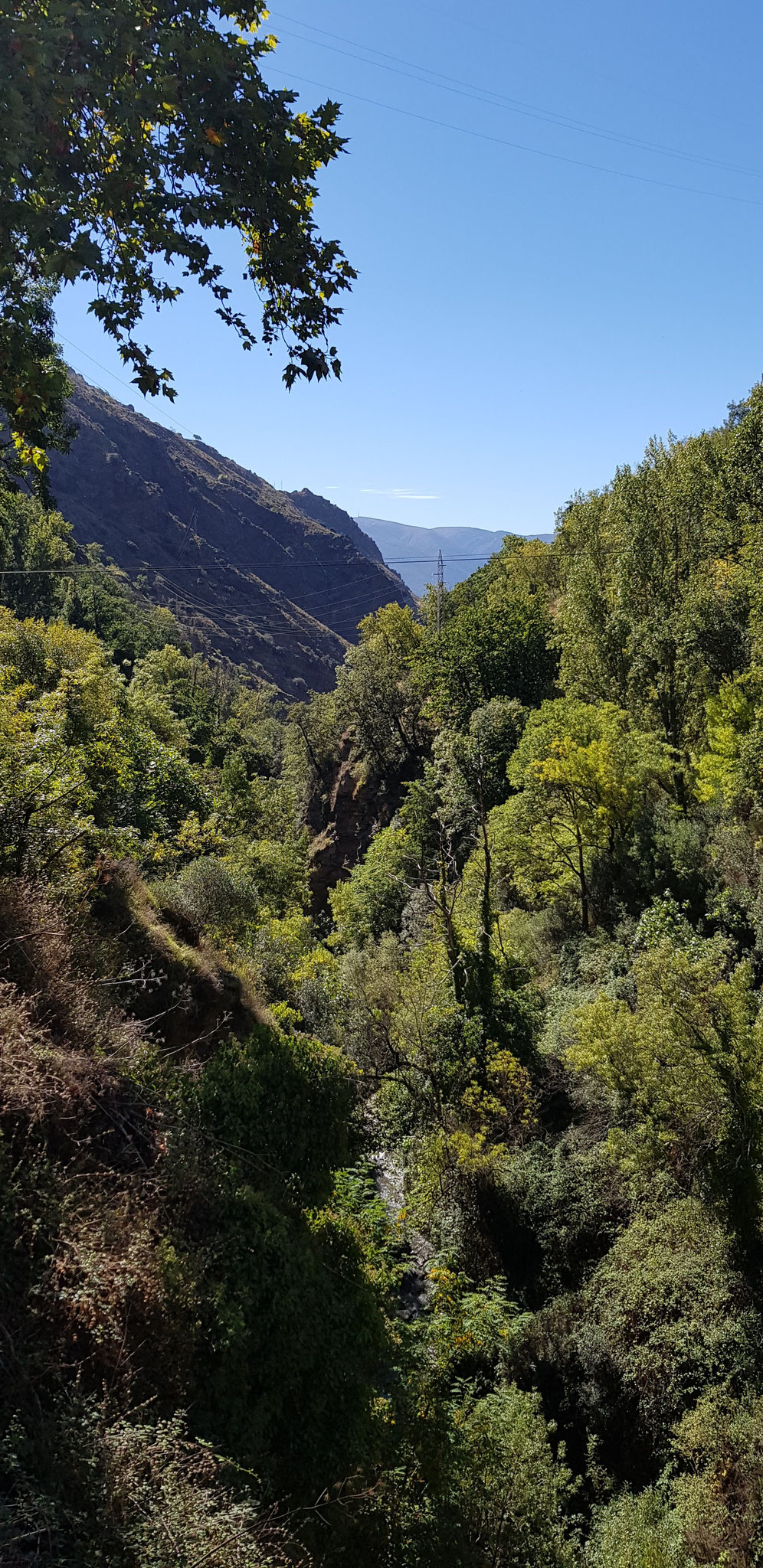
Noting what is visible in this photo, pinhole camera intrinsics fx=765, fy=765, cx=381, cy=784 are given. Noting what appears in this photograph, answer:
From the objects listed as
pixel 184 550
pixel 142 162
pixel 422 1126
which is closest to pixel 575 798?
pixel 422 1126

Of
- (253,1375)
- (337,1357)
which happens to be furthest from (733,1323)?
(253,1375)

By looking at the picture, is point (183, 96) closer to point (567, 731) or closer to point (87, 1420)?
point (87, 1420)

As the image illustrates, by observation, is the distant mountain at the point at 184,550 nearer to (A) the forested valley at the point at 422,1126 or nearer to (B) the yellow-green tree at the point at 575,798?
(B) the yellow-green tree at the point at 575,798

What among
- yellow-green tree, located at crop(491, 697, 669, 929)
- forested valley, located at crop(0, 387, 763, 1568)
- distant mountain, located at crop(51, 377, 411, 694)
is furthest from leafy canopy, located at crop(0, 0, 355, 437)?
distant mountain, located at crop(51, 377, 411, 694)

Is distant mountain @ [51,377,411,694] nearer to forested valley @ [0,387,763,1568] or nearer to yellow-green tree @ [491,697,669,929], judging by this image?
yellow-green tree @ [491,697,669,929]

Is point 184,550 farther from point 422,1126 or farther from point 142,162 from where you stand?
point 142,162

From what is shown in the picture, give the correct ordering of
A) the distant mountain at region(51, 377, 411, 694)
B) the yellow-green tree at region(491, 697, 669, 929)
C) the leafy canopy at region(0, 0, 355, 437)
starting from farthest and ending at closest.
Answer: the distant mountain at region(51, 377, 411, 694) → the yellow-green tree at region(491, 697, 669, 929) → the leafy canopy at region(0, 0, 355, 437)

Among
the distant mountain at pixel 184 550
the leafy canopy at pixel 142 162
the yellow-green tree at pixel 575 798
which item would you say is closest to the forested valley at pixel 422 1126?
the yellow-green tree at pixel 575 798

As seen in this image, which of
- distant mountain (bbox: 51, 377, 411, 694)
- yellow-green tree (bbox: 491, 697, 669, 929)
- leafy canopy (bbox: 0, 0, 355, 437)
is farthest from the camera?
distant mountain (bbox: 51, 377, 411, 694)

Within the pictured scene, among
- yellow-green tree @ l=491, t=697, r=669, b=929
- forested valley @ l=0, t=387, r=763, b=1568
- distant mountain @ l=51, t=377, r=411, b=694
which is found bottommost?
forested valley @ l=0, t=387, r=763, b=1568

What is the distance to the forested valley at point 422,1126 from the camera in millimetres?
5566

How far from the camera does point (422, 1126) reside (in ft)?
67.5

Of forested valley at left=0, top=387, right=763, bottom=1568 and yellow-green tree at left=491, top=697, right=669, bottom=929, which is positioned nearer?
forested valley at left=0, top=387, right=763, bottom=1568

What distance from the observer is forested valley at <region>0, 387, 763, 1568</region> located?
5566 millimetres
